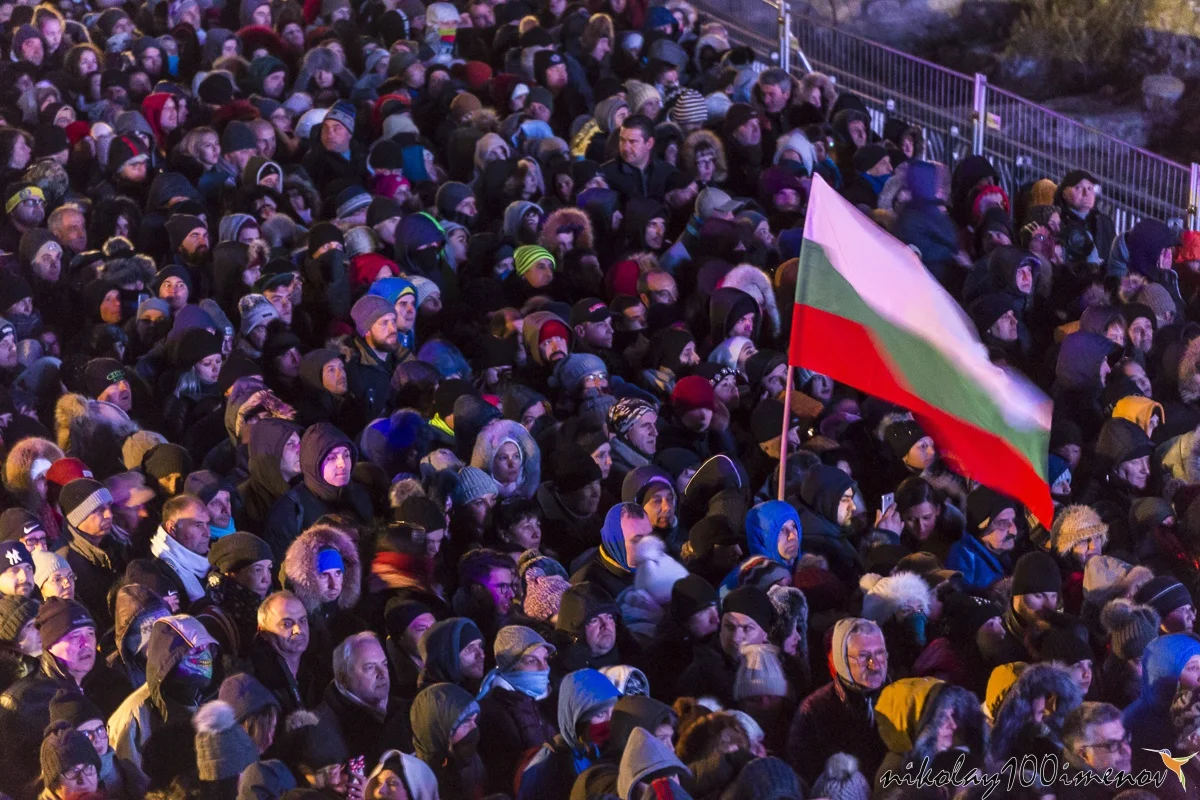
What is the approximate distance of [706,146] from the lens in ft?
38.0

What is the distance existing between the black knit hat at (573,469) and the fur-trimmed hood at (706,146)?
4.07 meters

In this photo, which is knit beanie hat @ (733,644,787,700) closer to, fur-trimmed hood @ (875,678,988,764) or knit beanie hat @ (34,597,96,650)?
fur-trimmed hood @ (875,678,988,764)

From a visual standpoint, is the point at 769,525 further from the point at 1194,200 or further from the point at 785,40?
the point at 785,40

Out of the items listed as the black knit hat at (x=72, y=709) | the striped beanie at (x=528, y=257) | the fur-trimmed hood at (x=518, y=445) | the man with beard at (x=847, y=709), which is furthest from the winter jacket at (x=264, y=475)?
the man with beard at (x=847, y=709)

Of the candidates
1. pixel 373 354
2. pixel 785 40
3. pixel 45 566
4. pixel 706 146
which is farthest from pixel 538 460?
pixel 785 40

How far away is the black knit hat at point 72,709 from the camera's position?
5988 millimetres

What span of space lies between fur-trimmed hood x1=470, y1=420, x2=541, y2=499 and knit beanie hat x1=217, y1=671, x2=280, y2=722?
77.2 inches

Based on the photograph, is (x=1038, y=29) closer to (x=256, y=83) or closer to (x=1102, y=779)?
(x=256, y=83)

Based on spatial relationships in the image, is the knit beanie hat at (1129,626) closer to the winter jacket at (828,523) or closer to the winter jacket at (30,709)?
the winter jacket at (828,523)

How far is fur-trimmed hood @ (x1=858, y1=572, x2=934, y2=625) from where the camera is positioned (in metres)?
6.64

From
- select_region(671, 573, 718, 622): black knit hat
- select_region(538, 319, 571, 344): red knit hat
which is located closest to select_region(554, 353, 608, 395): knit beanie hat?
select_region(538, 319, 571, 344): red knit hat

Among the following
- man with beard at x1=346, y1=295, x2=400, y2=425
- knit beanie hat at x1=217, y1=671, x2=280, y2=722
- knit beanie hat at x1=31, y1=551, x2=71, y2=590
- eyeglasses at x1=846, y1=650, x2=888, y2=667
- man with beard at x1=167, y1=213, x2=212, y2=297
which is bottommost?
man with beard at x1=167, y1=213, x2=212, y2=297

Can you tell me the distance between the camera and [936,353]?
6859 millimetres

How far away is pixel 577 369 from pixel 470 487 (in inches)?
57.5
